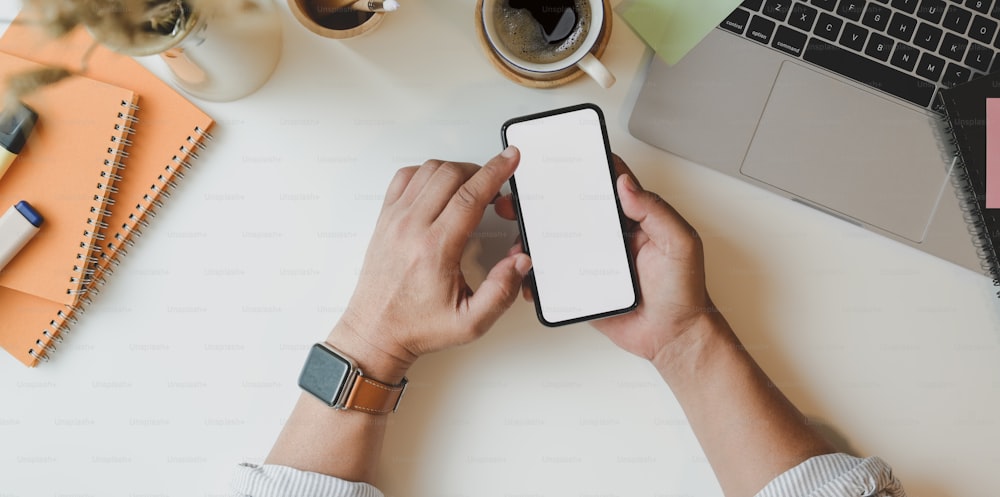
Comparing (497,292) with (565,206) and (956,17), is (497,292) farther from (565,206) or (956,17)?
(956,17)

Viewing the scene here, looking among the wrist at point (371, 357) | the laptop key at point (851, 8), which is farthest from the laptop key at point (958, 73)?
the wrist at point (371, 357)

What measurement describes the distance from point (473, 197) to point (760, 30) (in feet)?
1.26

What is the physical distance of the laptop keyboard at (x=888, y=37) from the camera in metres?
0.73

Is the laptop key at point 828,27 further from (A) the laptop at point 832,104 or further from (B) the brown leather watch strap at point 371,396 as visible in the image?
(B) the brown leather watch strap at point 371,396

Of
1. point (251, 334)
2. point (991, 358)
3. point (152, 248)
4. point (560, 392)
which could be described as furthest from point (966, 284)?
point (152, 248)

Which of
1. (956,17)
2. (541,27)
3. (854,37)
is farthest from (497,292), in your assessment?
(956,17)

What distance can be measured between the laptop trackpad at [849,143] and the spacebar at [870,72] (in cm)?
1

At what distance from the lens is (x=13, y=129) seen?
72 centimetres

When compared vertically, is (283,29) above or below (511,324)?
above

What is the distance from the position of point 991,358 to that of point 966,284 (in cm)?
9

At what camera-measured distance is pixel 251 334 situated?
77 centimetres

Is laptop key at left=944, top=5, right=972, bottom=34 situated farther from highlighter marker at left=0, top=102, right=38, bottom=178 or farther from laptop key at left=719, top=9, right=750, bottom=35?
highlighter marker at left=0, top=102, right=38, bottom=178

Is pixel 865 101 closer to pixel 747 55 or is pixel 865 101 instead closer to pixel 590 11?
pixel 747 55

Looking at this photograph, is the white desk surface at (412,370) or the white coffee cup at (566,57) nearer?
the white coffee cup at (566,57)
